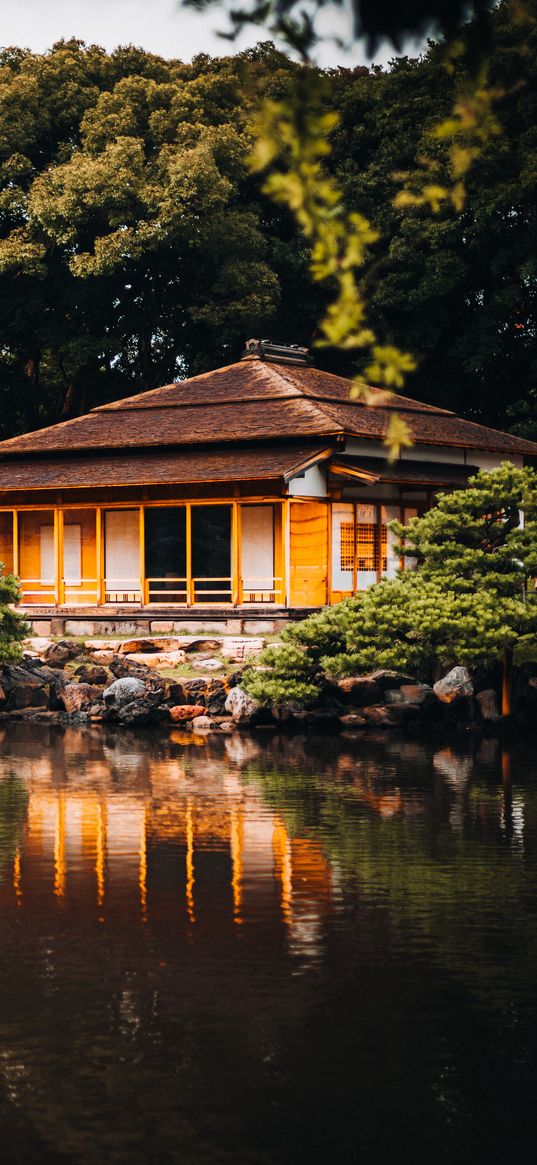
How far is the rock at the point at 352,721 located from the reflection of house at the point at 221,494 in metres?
6.30

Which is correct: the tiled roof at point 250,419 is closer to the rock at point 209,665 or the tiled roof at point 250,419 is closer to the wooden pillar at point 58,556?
the wooden pillar at point 58,556

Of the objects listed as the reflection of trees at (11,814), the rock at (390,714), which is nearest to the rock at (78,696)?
the rock at (390,714)

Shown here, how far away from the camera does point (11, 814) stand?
17.4 metres

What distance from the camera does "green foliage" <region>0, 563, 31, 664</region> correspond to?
2825 centimetres

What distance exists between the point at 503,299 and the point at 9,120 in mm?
17516

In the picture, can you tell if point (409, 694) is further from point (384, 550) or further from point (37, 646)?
point (384, 550)

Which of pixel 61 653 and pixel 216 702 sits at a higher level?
pixel 61 653

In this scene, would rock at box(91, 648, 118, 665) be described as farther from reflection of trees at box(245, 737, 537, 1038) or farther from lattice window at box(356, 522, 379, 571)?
reflection of trees at box(245, 737, 537, 1038)

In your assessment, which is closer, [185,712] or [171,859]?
[171,859]

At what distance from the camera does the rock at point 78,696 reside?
2778 centimetres

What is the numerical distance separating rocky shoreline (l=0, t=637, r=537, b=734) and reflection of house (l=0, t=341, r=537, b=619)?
5.01 meters

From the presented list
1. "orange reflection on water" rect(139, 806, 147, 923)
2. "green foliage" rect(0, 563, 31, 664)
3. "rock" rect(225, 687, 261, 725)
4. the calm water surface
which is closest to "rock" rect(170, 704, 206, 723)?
"rock" rect(225, 687, 261, 725)

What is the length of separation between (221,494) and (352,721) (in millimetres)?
9567

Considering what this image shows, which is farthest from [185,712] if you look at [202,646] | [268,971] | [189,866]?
[268,971]
